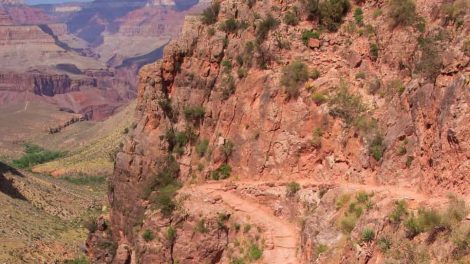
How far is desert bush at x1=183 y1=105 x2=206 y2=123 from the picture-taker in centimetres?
3306

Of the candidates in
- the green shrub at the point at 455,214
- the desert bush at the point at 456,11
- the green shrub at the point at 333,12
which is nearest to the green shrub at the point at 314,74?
the green shrub at the point at 333,12

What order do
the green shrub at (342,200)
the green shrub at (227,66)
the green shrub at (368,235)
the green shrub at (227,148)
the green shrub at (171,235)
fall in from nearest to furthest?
the green shrub at (368,235) < the green shrub at (342,200) < the green shrub at (171,235) < the green shrub at (227,148) < the green shrub at (227,66)

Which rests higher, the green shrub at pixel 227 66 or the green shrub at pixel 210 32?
the green shrub at pixel 210 32

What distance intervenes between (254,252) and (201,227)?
3094 millimetres

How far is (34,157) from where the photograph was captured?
428ft

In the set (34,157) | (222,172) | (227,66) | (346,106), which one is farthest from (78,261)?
(34,157)

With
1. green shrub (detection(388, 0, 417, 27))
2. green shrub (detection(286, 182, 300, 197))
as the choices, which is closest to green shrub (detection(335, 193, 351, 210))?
green shrub (detection(286, 182, 300, 197))

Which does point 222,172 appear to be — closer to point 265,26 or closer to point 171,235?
point 171,235

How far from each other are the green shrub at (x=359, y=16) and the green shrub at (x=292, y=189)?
900cm

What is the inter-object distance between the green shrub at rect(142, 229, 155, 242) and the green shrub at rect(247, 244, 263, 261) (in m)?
5.42

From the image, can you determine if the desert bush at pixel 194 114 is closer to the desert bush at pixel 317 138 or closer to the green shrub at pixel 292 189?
the desert bush at pixel 317 138

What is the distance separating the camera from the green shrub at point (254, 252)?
2511cm

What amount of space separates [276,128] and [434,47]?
892 cm

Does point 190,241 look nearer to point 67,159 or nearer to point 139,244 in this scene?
point 139,244
